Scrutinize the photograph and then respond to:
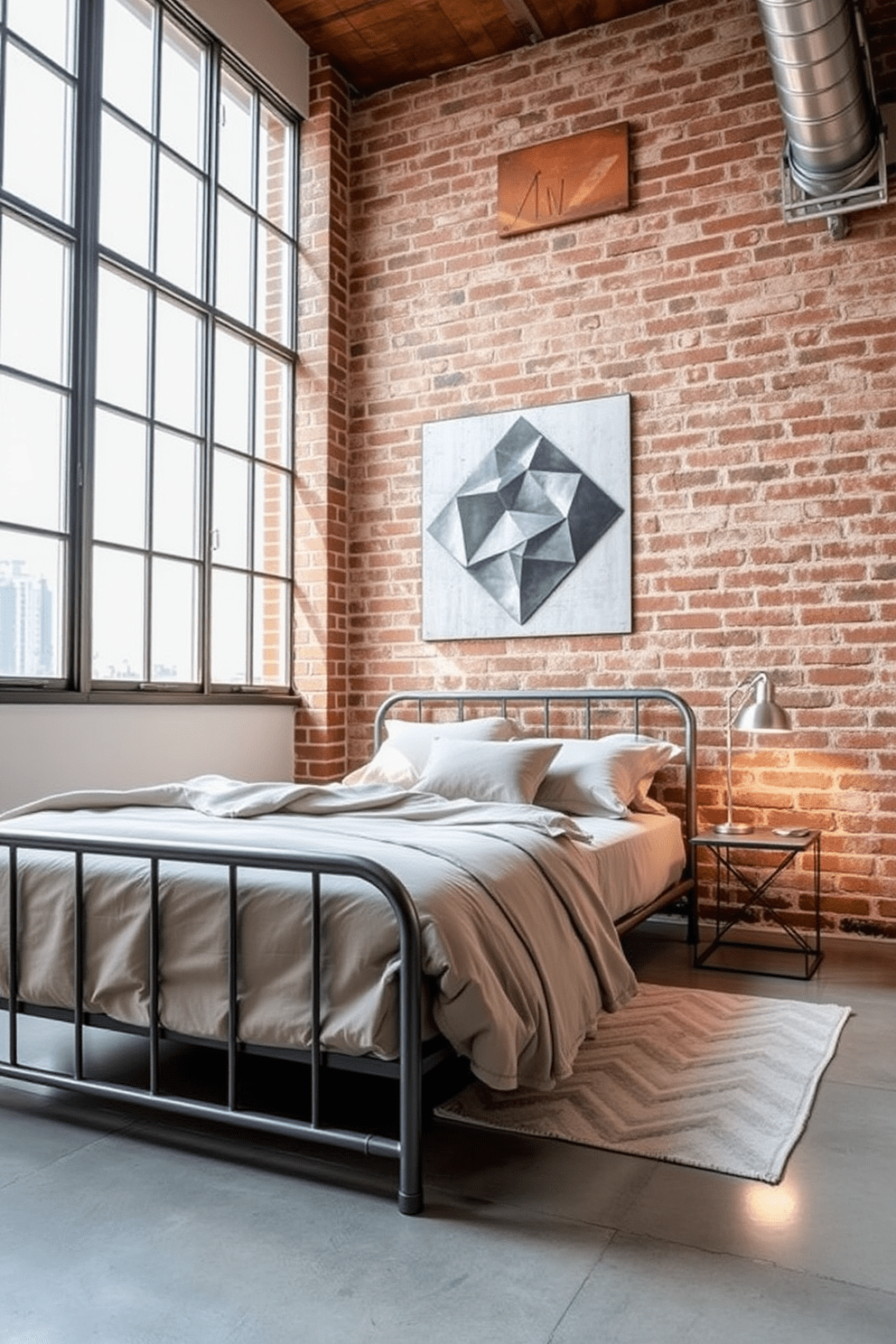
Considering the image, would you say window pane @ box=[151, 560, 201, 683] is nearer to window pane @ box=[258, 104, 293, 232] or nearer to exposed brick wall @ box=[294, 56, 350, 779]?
exposed brick wall @ box=[294, 56, 350, 779]

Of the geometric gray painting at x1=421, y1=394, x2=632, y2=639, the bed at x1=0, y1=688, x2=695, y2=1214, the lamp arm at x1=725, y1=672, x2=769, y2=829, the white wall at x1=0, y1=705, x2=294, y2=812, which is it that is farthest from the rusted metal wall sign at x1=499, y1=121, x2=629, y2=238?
the bed at x1=0, y1=688, x2=695, y2=1214

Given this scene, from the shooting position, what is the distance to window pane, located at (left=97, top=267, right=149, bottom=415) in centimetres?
423

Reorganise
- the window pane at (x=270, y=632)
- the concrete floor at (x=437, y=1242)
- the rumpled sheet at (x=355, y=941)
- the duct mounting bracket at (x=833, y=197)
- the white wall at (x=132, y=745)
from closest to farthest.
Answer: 1. the concrete floor at (x=437, y=1242)
2. the rumpled sheet at (x=355, y=941)
3. the white wall at (x=132, y=745)
4. the duct mounting bracket at (x=833, y=197)
5. the window pane at (x=270, y=632)

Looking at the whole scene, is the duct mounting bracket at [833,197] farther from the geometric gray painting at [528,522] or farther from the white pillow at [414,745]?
the white pillow at [414,745]

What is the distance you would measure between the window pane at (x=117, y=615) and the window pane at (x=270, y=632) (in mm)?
854

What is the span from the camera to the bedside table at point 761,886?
3.80 meters

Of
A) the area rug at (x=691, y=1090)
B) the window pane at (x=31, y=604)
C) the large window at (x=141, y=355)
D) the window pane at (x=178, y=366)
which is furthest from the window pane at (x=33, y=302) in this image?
the area rug at (x=691, y=1090)

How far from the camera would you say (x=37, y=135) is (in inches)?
156

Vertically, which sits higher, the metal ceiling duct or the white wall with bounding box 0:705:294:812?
the metal ceiling duct

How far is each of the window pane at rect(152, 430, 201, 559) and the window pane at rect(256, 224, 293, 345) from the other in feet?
3.21

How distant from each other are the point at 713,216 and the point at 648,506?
50.5 inches

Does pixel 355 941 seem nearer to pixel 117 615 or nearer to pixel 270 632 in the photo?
pixel 117 615

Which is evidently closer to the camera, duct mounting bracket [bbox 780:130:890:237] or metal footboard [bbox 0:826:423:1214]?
metal footboard [bbox 0:826:423:1214]

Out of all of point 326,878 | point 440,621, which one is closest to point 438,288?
point 440,621
